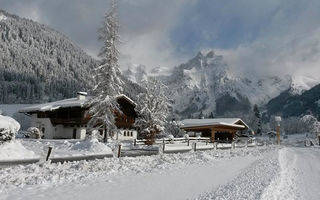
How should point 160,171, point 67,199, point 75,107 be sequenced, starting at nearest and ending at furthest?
1. point 67,199
2. point 160,171
3. point 75,107

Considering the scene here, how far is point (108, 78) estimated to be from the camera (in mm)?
36719

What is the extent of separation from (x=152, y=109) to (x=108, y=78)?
797cm

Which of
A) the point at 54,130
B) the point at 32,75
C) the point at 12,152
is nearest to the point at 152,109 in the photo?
the point at 54,130

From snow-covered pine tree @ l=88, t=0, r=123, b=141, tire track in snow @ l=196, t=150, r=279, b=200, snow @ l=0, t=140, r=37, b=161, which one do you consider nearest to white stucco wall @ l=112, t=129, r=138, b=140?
snow-covered pine tree @ l=88, t=0, r=123, b=141

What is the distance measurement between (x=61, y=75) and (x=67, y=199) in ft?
615

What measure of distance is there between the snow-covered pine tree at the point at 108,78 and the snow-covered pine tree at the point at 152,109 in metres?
5.21

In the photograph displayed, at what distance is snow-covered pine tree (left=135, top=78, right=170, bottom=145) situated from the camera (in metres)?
40.7

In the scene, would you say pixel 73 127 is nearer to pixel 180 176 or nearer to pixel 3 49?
pixel 180 176

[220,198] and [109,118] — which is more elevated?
[109,118]

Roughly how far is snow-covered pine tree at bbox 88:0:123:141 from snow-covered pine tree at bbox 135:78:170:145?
521 cm

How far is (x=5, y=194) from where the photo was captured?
382 inches

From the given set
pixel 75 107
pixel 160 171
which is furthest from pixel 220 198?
pixel 75 107

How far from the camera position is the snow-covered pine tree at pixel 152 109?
40.7m

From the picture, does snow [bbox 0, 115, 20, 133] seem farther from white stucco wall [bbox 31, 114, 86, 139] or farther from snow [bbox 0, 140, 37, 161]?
white stucco wall [bbox 31, 114, 86, 139]
